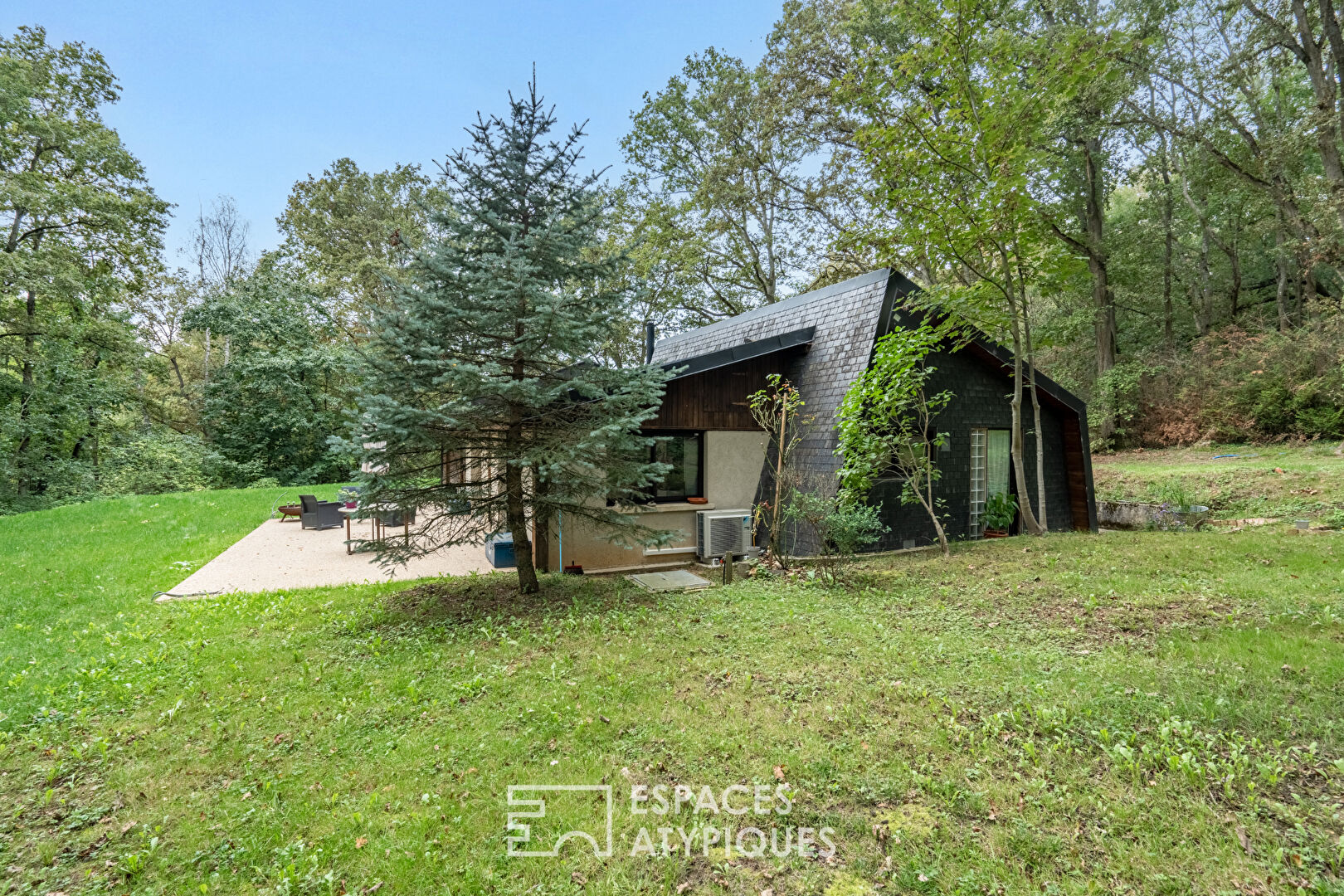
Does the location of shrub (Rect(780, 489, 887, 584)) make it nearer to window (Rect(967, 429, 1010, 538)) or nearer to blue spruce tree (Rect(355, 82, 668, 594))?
blue spruce tree (Rect(355, 82, 668, 594))

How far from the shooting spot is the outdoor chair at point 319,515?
11.1 metres

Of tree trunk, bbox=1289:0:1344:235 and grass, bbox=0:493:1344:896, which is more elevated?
tree trunk, bbox=1289:0:1344:235

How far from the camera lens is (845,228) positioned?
14.3m

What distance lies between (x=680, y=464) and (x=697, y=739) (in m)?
5.41

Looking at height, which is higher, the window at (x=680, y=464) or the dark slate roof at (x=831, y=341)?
the dark slate roof at (x=831, y=341)

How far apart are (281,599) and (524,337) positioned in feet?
14.2

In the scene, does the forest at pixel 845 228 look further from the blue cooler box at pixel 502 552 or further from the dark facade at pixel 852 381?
the blue cooler box at pixel 502 552

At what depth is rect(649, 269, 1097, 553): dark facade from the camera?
8.09 meters

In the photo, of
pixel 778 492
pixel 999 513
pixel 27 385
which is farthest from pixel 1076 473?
pixel 27 385

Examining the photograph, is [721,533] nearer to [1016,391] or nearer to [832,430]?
[832,430]

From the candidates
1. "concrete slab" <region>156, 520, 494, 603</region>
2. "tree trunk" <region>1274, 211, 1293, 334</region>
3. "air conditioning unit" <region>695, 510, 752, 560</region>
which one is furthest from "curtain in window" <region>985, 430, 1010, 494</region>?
"tree trunk" <region>1274, 211, 1293, 334</region>

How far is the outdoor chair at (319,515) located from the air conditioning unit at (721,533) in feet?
26.7

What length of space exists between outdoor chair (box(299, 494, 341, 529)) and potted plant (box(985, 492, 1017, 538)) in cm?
1294

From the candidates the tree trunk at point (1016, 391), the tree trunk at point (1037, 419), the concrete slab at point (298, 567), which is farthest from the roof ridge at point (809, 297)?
the concrete slab at point (298, 567)
